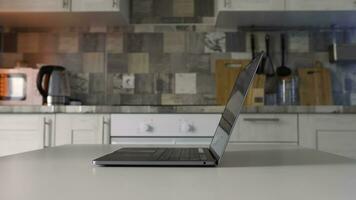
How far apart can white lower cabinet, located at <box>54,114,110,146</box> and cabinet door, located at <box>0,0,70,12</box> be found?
2.33ft

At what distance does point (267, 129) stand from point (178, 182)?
1628 millimetres

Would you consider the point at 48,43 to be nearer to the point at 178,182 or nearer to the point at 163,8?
the point at 163,8

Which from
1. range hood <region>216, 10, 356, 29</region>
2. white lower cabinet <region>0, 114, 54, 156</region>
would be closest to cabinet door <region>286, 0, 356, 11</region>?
range hood <region>216, 10, 356, 29</region>

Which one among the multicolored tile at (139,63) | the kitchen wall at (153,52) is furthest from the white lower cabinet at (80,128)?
the multicolored tile at (139,63)

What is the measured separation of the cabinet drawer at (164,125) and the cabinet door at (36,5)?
2.65 ft

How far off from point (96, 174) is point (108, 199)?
172 millimetres

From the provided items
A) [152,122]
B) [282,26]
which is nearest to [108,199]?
[152,122]

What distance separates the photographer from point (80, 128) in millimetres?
2033

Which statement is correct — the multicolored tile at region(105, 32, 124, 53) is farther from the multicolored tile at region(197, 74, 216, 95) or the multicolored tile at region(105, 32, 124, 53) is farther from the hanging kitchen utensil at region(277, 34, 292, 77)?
the hanging kitchen utensil at region(277, 34, 292, 77)

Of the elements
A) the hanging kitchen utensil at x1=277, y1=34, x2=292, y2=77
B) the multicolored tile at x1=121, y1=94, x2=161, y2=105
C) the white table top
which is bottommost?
the white table top

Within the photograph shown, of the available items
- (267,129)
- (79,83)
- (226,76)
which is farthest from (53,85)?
(267,129)

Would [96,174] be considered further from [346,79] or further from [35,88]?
[346,79]

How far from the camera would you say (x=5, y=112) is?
2.06 metres

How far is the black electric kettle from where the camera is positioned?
222cm
